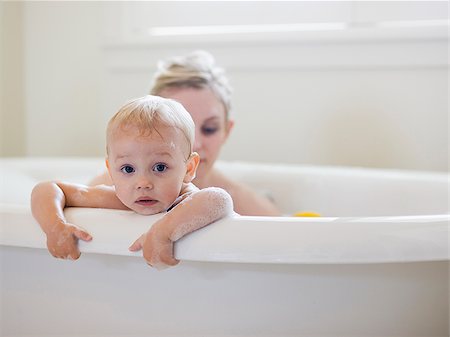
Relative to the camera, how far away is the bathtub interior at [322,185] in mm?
1469

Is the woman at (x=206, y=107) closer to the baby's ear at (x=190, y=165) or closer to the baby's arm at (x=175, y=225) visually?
the baby's ear at (x=190, y=165)

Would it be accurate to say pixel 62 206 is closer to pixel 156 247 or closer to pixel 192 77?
pixel 156 247

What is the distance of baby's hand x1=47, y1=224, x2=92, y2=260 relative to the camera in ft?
2.91

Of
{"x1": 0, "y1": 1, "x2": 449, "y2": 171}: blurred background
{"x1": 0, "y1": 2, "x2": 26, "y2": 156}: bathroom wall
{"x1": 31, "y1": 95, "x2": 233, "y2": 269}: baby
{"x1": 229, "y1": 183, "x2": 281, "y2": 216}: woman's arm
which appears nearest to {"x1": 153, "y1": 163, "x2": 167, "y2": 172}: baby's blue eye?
{"x1": 31, "y1": 95, "x2": 233, "y2": 269}: baby

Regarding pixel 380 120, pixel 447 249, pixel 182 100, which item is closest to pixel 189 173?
pixel 447 249

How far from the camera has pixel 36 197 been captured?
96cm

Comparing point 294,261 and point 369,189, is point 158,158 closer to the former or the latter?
point 294,261

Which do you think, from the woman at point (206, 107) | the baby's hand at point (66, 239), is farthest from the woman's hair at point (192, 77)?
the baby's hand at point (66, 239)

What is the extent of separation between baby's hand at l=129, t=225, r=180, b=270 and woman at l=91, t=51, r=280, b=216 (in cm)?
54

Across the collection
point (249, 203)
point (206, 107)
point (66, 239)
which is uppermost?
point (206, 107)

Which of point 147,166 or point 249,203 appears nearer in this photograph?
point 147,166

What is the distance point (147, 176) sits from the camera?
91cm

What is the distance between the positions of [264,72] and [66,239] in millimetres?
1266

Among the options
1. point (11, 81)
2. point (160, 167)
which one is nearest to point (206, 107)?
point (160, 167)
